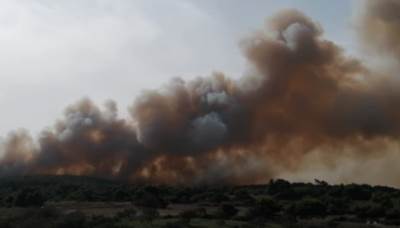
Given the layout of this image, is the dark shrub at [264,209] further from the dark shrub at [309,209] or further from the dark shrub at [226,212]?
the dark shrub at [309,209]

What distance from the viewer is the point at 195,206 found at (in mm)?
72750

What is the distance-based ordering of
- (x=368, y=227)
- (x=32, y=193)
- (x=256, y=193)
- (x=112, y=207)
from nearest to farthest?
(x=368, y=227), (x=112, y=207), (x=32, y=193), (x=256, y=193)

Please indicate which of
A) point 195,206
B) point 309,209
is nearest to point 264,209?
point 309,209

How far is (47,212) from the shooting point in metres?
58.2

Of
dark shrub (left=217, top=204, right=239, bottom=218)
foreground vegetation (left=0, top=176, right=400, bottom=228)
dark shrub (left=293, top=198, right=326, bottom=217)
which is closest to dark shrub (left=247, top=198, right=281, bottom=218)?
foreground vegetation (left=0, top=176, right=400, bottom=228)

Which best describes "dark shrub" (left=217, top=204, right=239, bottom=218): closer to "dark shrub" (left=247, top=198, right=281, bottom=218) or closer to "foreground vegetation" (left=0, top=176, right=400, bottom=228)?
"foreground vegetation" (left=0, top=176, right=400, bottom=228)

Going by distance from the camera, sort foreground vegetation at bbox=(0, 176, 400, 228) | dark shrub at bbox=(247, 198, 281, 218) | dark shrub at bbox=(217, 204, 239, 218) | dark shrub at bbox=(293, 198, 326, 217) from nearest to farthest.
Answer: foreground vegetation at bbox=(0, 176, 400, 228), dark shrub at bbox=(217, 204, 239, 218), dark shrub at bbox=(247, 198, 281, 218), dark shrub at bbox=(293, 198, 326, 217)

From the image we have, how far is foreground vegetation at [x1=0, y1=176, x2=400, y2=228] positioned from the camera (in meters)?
53.6

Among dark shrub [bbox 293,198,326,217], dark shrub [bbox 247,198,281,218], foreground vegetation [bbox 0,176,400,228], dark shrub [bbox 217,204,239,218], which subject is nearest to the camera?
foreground vegetation [bbox 0,176,400,228]

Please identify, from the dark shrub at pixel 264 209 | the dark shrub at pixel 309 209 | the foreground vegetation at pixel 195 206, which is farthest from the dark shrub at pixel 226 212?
the dark shrub at pixel 309 209

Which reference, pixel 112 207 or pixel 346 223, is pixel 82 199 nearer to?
pixel 112 207

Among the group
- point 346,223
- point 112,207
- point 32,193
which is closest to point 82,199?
point 32,193

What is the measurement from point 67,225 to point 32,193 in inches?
1231

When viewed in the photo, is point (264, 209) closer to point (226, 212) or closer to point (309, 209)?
point (226, 212)
